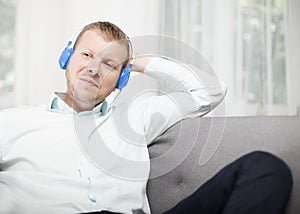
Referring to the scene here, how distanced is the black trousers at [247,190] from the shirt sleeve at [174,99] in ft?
1.19

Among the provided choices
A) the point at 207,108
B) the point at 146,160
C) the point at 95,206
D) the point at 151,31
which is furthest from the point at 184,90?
the point at 151,31

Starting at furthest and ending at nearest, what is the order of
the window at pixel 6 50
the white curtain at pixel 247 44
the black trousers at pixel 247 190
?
the white curtain at pixel 247 44
the window at pixel 6 50
the black trousers at pixel 247 190

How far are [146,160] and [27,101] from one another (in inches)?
41.5

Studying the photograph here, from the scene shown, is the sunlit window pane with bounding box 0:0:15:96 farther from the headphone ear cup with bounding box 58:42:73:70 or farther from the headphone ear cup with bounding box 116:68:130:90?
the headphone ear cup with bounding box 116:68:130:90

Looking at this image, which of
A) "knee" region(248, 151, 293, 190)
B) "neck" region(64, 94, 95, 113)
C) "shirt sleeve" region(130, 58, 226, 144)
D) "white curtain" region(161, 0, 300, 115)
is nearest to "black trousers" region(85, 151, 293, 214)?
"knee" region(248, 151, 293, 190)

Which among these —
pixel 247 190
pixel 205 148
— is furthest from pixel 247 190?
pixel 205 148

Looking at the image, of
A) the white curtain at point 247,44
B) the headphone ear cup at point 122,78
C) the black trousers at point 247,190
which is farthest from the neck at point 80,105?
the white curtain at point 247,44

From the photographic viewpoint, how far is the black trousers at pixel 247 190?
0.92m

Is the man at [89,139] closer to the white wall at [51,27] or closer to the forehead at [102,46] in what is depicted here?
the forehead at [102,46]

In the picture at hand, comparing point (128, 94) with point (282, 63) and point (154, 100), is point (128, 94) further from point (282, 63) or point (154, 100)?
point (282, 63)

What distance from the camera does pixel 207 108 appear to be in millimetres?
1470

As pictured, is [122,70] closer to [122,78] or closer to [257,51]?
[122,78]

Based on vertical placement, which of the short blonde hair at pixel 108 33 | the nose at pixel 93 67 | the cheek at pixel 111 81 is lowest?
the cheek at pixel 111 81

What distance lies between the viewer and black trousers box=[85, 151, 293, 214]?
0.92 metres
